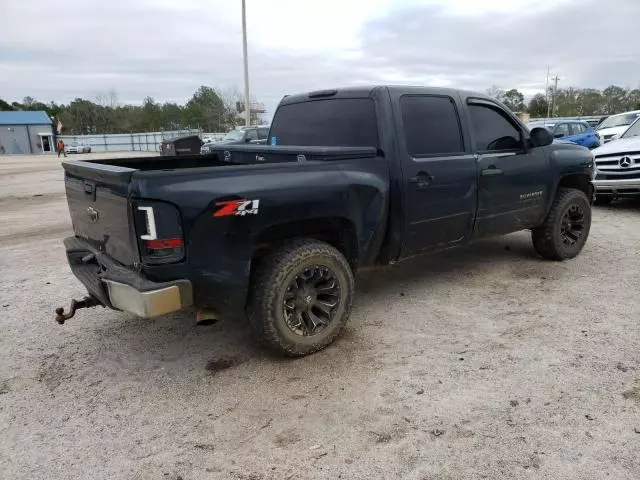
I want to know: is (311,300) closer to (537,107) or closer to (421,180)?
(421,180)

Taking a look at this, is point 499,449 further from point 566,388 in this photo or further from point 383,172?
point 383,172

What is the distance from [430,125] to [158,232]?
2.57 meters

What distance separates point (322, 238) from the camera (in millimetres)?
3932

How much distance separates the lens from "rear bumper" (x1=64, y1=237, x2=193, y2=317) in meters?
3.00

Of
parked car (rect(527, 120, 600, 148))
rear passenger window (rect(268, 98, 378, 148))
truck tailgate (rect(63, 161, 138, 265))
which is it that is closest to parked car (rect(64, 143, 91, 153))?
parked car (rect(527, 120, 600, 148))

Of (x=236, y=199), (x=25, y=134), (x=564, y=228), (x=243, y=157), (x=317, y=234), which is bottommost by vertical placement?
(x=25, y=134)

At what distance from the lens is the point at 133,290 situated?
3025mm

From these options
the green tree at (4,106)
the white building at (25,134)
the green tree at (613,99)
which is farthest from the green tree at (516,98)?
the green tree at (4,106)

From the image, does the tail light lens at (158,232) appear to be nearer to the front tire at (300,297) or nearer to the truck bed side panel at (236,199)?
the truck bed side panel at (236,199)

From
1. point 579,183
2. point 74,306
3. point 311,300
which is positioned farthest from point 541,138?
point 74,306

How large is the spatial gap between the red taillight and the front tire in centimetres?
64

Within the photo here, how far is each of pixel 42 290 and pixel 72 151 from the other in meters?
52.6

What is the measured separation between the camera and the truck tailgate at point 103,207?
121 inches

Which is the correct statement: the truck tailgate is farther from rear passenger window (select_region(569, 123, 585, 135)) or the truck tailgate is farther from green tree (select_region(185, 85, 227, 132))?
green tree (select_region(185, 85, 227, 132))
